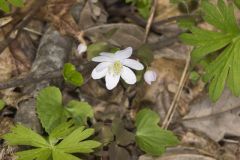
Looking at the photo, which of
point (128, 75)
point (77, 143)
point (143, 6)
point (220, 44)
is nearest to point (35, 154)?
point (77, 143)

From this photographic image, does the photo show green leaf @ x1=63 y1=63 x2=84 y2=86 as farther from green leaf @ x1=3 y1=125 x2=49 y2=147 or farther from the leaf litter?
green leaf @ x1=3 y1=125 x2=49 y2=147

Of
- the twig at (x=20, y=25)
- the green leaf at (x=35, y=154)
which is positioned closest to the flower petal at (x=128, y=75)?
the green leaf at (x=35, y=154)

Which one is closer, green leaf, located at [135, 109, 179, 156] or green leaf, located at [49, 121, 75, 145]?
green leaf, located at [49, 121, 75, 145]

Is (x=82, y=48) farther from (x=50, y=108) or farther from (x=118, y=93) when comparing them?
(x=50, y=108)

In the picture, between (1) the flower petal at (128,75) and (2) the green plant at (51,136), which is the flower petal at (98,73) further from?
(2) the green plant at (51,136)

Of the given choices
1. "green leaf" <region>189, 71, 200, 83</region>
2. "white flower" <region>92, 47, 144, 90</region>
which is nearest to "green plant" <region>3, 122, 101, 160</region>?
"white flower" <region>92, 47, 144, 90</region>
